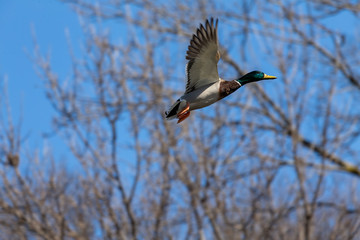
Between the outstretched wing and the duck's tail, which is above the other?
the outstretched wing

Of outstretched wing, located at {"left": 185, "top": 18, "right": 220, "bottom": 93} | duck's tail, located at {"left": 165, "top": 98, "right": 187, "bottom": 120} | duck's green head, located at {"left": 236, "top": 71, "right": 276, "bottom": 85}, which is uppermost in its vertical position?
outstretched wing, located at {"left": 185, "top": 18, "right": 220, "bottom": 93}

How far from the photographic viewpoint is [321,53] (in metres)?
14.3

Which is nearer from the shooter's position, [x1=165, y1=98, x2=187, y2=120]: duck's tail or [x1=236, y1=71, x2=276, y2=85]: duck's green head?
[x1=165, y1=98, x2=187, y2=120]: duck's tail

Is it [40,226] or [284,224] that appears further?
[284,224]

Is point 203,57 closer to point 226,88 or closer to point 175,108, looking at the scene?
point 226,88

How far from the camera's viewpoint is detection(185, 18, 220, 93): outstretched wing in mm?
4375

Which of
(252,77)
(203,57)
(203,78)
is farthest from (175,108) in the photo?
(252,77)

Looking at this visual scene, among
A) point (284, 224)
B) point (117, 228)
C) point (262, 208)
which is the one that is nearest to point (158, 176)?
point (117, 228)

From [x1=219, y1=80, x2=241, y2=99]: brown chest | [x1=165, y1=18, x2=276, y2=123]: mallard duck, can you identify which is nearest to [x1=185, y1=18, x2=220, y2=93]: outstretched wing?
[x1=165, y1=18, x2=276, y2=123]: mallard duck

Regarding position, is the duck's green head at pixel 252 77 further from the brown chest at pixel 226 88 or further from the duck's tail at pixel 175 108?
the duck's tail at pixel 175 108

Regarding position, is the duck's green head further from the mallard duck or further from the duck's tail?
the duck's tail

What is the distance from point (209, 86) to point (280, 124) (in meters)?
8.79

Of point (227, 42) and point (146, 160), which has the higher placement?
point (227, 42)

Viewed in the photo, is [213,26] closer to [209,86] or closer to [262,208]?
[209,86]
